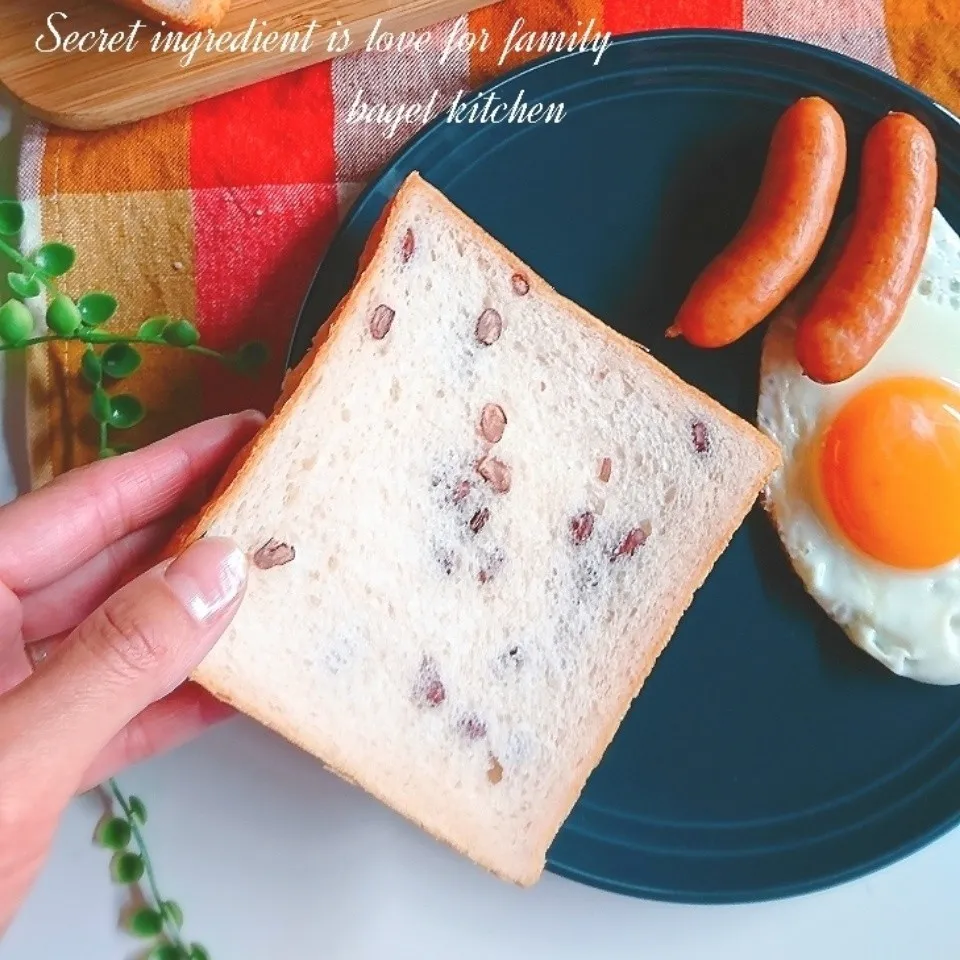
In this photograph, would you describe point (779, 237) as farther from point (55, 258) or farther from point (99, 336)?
point (55, 258)

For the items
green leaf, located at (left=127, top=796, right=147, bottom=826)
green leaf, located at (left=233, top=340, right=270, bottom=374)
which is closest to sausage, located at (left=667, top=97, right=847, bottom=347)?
green leaf, located at (left=233, top=340, right=270, bottom=374)

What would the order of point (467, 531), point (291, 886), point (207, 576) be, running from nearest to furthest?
point (207, 576) → point (467, 531) → point (291, 886)

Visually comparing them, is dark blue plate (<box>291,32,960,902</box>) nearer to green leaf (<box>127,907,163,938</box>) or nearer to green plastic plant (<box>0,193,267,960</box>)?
green plastic plant (<box>0,193,267,960</box>)

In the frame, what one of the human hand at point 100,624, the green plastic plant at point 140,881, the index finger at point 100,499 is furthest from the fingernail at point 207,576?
the green plastic plant at point 140,881

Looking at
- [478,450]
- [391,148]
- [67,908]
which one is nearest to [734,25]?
[391,148]

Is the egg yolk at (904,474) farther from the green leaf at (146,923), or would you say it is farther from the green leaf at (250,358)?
the green leaf at (146,923)

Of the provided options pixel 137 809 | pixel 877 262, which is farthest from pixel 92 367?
pixel 877 262

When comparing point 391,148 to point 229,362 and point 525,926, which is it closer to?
point 229,362
